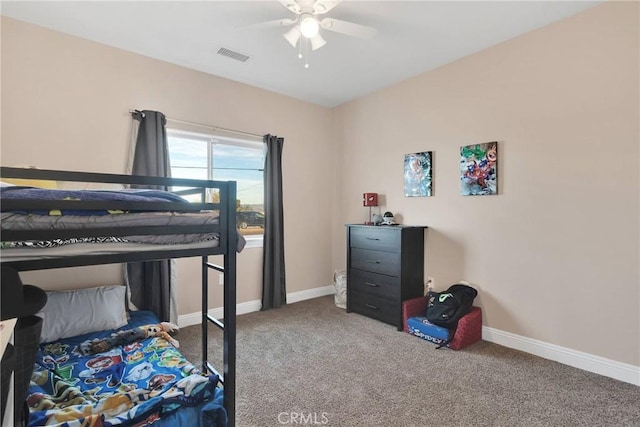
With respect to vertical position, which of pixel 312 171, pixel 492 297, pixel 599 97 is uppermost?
pixel 599 97

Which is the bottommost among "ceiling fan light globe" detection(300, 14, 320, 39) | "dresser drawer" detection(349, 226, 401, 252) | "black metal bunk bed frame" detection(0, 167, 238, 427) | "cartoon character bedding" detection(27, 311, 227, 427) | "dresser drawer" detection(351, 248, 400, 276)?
"cartoon character bedding" detection(27, 311, 227, 427)

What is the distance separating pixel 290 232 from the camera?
4035mm

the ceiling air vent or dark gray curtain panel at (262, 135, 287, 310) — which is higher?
the ceiling air vent

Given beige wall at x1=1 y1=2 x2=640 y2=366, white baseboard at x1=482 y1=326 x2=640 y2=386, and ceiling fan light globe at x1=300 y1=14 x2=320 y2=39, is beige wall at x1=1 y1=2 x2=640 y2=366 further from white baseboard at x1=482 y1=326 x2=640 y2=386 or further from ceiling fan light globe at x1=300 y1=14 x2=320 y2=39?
ceiling fan light globe at x1=300 y1=14 x2=320 y2=39

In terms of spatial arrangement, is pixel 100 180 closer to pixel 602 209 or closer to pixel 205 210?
pixel 205 210

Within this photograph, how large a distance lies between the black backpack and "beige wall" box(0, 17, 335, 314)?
1.85m

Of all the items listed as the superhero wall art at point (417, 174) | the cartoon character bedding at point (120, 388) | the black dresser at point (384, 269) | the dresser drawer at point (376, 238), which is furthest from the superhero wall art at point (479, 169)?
the cartoon character bedding at point (120, 388)

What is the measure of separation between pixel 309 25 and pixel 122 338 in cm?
249

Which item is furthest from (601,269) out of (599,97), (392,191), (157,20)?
(157,20)

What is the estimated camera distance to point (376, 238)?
3355 mm

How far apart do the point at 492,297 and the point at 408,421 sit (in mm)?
1559

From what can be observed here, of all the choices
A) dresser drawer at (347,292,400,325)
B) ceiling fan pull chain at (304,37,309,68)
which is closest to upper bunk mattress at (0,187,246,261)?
ceiling fan pull chain at (304,37,309,68)

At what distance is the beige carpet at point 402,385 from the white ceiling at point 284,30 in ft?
8.57

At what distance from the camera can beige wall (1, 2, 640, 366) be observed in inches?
87.4
